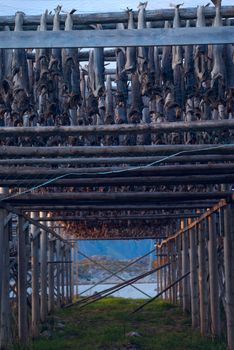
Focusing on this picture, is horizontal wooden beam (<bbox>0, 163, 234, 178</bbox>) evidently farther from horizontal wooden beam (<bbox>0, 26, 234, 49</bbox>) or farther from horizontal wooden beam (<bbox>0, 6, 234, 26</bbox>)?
horizontal wooden beam (<bbox>0, 26, 234, 49</bbox>)

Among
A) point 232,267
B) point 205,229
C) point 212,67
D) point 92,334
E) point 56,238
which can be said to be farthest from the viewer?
point 56,238

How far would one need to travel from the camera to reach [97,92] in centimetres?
755

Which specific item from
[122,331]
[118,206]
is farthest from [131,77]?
[122,331]

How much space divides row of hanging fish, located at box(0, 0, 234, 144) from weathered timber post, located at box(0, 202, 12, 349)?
4073mm

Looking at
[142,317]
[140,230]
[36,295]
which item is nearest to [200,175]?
[36,295]

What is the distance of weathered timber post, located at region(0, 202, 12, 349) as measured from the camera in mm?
11969

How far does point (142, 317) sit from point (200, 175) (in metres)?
11.7

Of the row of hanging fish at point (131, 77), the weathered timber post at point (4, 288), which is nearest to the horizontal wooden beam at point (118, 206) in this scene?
the weathered timber post at point (4, 288)

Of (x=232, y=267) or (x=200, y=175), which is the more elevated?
(x=200, y=175)

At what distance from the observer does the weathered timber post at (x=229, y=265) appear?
478 inches

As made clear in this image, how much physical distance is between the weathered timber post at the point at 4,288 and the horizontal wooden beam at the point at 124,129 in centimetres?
447

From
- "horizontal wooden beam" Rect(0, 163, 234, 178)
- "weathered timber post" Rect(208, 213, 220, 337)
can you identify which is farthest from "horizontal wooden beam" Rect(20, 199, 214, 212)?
"horizontal wooden beam" Rect(0, 163, 234, 178)

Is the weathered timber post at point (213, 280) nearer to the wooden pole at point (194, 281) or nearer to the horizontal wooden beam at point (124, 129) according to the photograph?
the wooden pole at point (194, 281)

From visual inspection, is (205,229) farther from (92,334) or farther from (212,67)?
(212,67)
